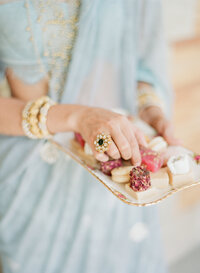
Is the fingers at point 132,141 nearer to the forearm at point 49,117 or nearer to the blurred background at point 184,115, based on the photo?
the forearm at point 49,117

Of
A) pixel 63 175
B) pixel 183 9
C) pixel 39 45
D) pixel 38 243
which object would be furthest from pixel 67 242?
pixel 183 9

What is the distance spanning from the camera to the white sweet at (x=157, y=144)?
1.87 feet

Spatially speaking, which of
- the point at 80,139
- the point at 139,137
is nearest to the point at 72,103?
the point at 80,139

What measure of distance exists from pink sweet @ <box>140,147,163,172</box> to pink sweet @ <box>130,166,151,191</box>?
40 millimetres

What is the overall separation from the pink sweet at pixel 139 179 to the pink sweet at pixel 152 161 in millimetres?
40

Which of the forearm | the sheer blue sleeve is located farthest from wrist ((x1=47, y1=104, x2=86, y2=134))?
the sheer blue sleeve

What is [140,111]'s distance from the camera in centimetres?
77

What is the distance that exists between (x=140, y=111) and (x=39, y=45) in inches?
11.9

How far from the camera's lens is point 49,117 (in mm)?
590

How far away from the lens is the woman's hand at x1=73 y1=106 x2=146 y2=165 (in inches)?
19.4

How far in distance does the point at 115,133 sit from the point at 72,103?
0.89ft

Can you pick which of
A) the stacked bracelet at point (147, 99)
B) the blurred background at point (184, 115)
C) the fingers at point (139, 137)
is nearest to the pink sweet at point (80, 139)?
the fingers at point (139, 137)

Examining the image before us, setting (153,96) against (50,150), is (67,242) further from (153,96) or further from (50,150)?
(153,96)

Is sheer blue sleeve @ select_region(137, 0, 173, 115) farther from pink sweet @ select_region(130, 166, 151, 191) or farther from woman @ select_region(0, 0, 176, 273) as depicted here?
pink sweet @ select_region(130, 166, 151, 191)
